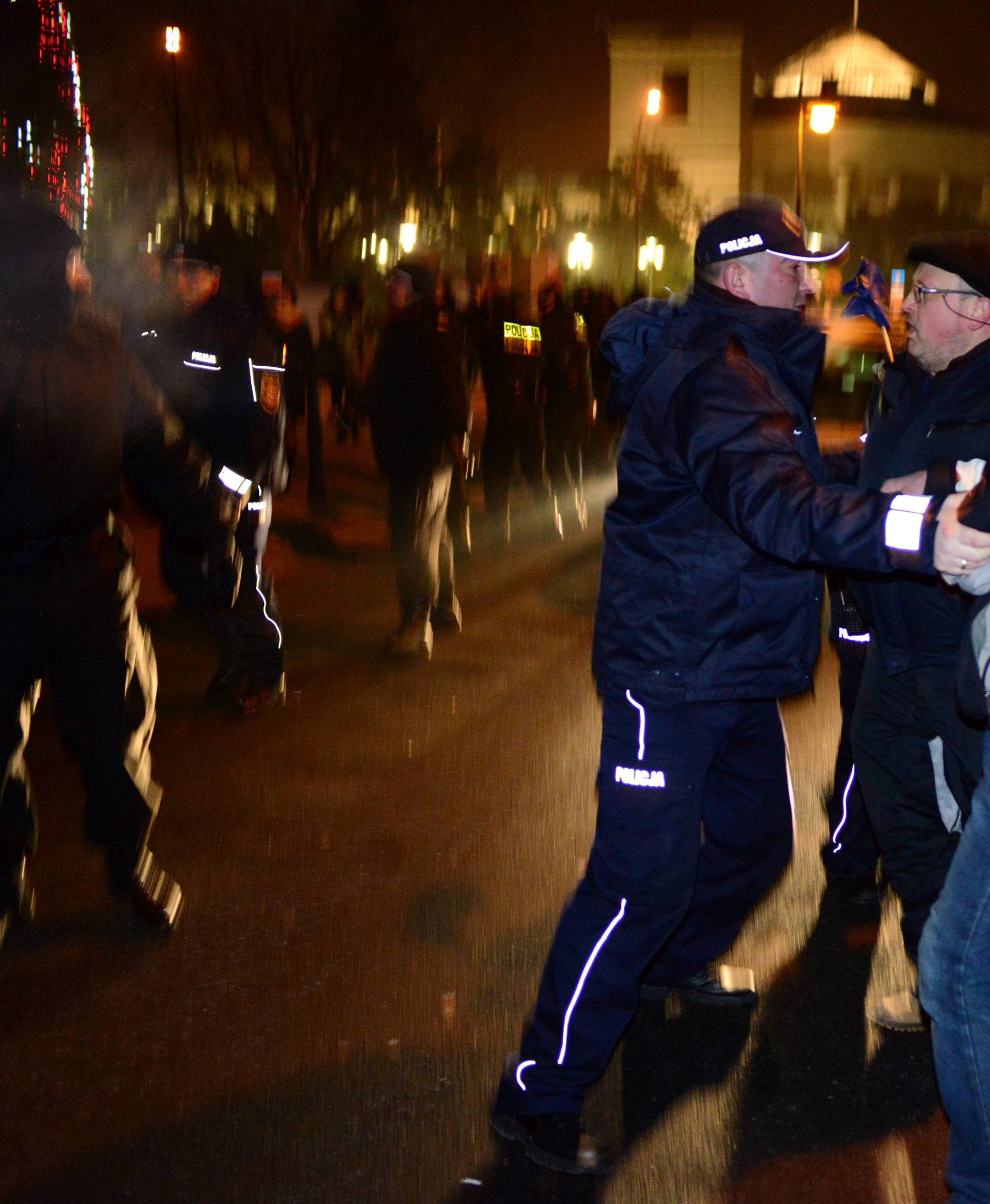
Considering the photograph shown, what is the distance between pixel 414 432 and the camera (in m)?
8.21

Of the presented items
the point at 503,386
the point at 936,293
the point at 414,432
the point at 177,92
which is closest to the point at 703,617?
the point at 936,293

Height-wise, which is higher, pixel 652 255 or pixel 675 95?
pixel 675 95

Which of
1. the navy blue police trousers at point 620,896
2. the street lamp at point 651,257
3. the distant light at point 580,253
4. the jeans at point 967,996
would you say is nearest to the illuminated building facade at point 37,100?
the navy blue police trousers at point 620,896

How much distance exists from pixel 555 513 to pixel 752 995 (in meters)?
9.26

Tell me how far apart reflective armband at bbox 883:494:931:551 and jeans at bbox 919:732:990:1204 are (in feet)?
1.32

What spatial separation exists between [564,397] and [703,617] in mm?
10014

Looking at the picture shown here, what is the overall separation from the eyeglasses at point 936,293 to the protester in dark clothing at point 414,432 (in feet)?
15.2

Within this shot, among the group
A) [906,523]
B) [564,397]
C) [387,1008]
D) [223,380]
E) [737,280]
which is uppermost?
[737,280]

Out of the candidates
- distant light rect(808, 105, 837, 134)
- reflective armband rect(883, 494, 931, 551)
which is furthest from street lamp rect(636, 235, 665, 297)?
reflective armband rect(883, 494, 931, 551)

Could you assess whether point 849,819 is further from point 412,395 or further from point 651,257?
point 651,257

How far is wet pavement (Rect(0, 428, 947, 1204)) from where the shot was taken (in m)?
3.28

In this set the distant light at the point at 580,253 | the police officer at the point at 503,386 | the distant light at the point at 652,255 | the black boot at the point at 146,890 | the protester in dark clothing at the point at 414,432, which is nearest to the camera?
the black boot at the point at 146,890

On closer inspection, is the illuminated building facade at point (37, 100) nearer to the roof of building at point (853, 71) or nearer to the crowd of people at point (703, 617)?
the crowd of people at point (703, 617)

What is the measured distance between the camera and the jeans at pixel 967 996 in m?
2.74
